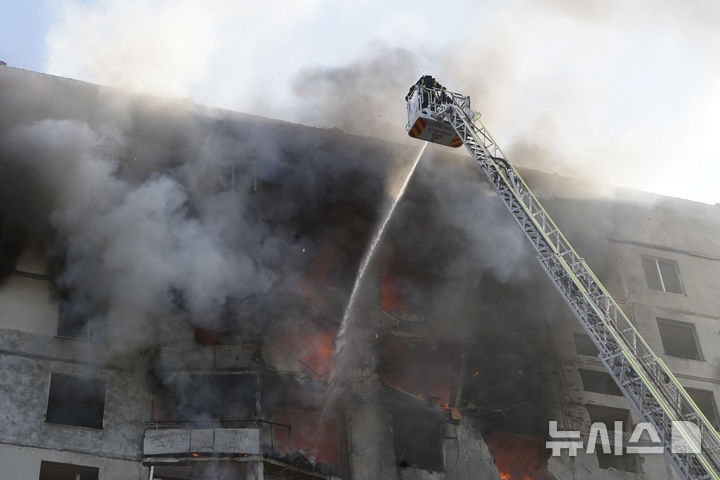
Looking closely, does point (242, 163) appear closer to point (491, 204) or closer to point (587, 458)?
point (491, 204)

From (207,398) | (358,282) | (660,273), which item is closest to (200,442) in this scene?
(207,398)

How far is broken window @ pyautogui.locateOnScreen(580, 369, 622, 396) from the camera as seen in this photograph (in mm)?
18703

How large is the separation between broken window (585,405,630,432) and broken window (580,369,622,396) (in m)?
0.37

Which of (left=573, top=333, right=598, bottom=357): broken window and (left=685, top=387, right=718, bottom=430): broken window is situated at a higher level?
(left=573, top=333, right=598, bottom=357): broken window

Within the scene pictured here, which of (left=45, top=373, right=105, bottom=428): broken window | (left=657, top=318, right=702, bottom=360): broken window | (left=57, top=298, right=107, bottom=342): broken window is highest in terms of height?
(left=657, top=318, right=702, bottom=360): broken window

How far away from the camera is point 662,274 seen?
69.1ft

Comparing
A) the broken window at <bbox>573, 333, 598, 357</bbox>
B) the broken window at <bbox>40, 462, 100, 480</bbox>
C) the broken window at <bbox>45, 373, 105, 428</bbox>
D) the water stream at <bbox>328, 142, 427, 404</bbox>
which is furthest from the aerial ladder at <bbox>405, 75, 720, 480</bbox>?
the broken window at <bbox>40, 462, 100, 480</bbox>

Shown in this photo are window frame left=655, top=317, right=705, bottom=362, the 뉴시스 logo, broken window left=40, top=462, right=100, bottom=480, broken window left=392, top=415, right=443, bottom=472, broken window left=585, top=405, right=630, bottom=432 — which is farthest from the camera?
window frame left=655, top=317, right=705, bottom=362

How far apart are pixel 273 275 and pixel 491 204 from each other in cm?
547

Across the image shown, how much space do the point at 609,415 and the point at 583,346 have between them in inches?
63.0

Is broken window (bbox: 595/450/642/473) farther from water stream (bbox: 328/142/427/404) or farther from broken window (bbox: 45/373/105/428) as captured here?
broken window (bbox: 45/373/105/428)

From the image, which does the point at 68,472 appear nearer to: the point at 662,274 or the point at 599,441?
the point at 599,441

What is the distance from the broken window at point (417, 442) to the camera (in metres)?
16.6

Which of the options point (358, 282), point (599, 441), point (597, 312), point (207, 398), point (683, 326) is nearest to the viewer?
point (597, 312)
